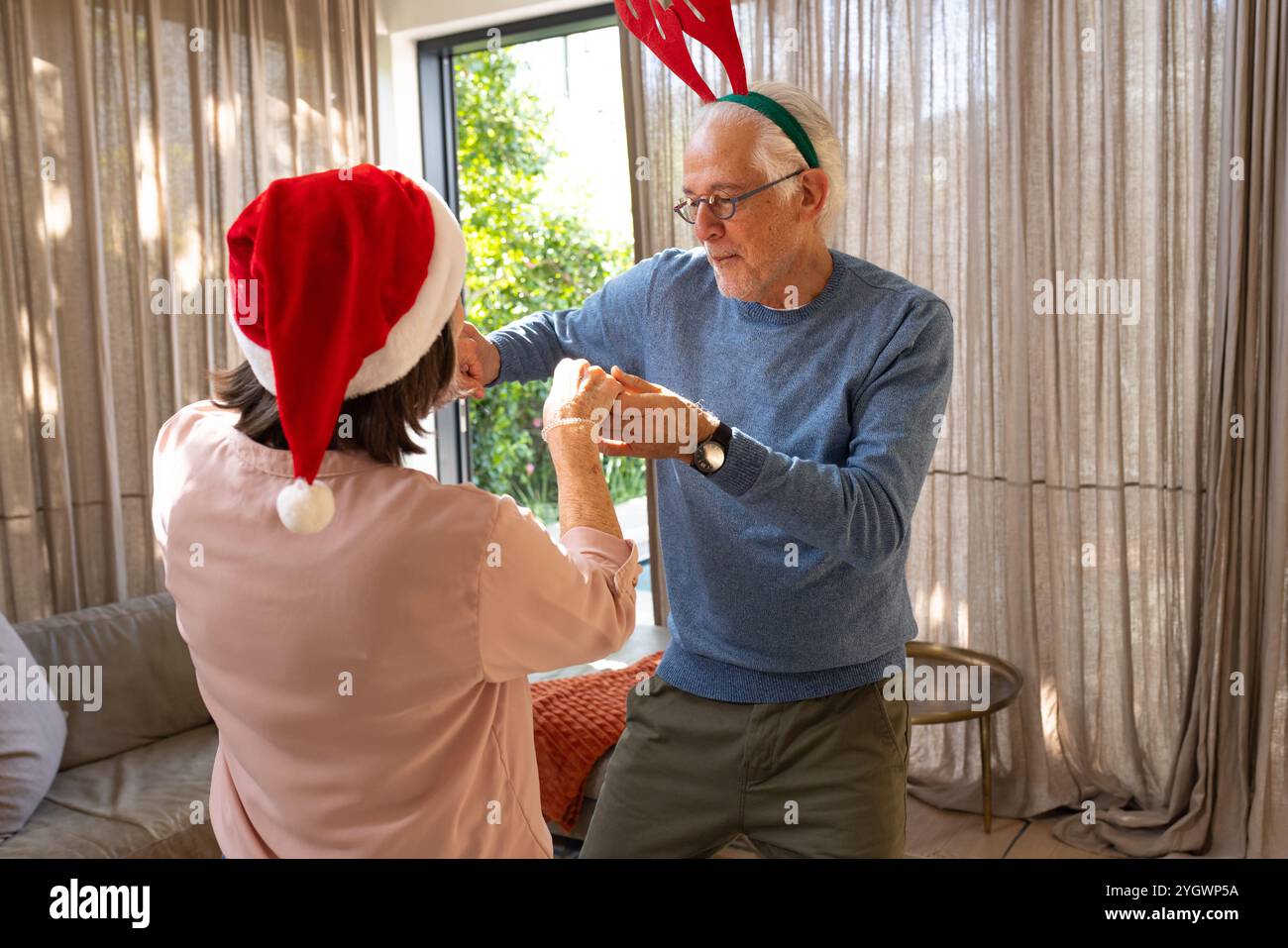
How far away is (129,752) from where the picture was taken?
314cm

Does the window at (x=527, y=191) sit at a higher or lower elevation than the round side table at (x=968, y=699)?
higher

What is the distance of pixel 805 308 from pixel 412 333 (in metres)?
0.79

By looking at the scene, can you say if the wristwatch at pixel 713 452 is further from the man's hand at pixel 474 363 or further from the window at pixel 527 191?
the window at pixel 527 191

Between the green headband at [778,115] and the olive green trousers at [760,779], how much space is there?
2.72ft

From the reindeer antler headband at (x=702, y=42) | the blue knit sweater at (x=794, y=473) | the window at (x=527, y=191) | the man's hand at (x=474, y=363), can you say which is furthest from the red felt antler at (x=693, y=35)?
the window at (x=527, y=191)

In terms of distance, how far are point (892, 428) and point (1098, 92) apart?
206cm

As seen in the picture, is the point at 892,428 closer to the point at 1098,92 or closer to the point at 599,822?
the point at 599,822

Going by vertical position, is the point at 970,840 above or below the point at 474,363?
below

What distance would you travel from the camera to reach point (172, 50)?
3.64 m

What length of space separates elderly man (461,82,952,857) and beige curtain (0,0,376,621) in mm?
1975

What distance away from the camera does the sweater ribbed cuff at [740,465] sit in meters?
1.51

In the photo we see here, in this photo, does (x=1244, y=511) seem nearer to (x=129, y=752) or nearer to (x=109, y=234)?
(x=129, y=752)

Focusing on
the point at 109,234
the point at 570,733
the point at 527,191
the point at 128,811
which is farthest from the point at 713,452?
the point at 527,191
